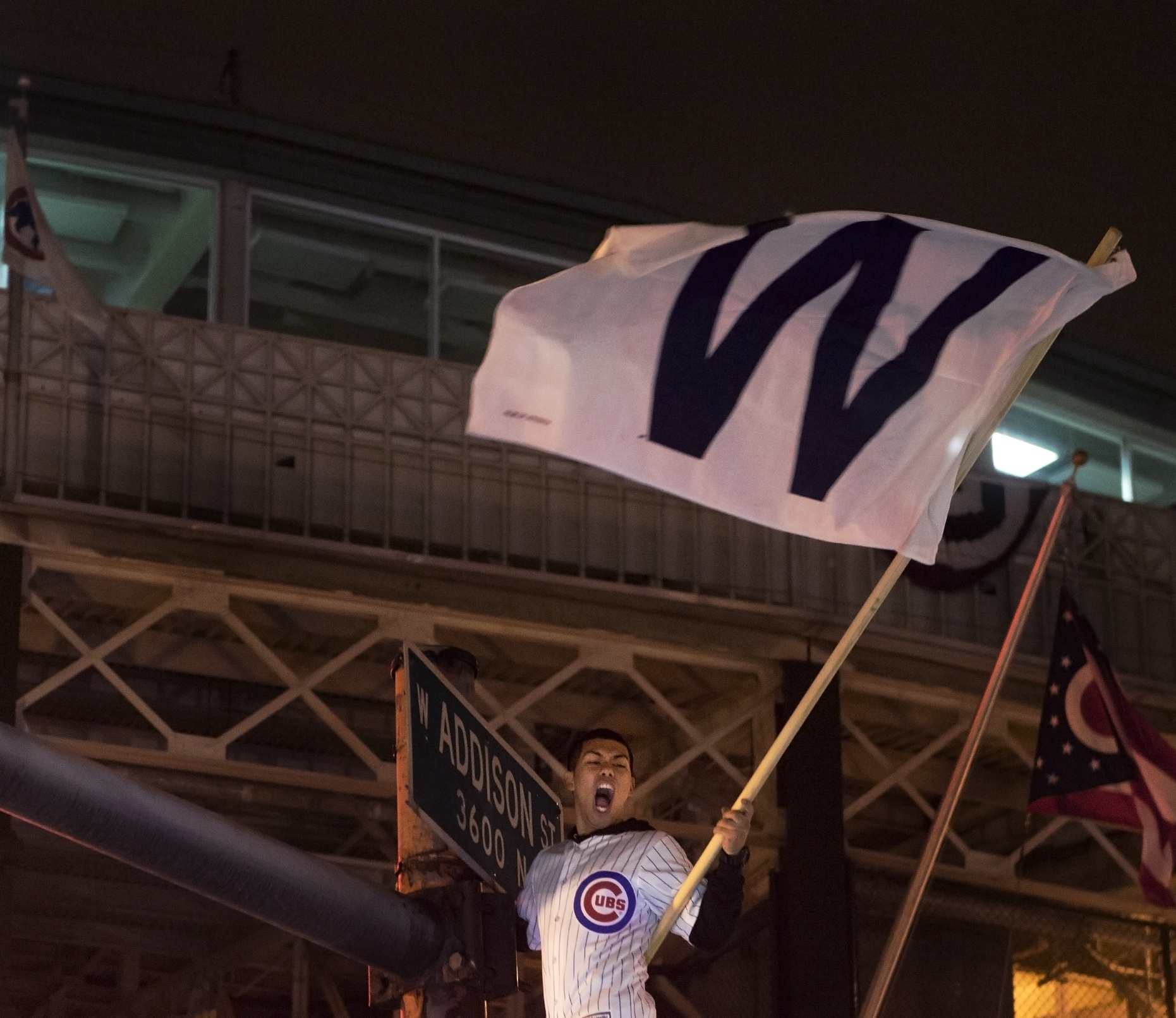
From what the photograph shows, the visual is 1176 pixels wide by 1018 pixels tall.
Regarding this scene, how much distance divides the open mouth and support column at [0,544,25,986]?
7644 millimetres

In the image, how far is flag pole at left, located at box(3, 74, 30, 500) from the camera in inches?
535

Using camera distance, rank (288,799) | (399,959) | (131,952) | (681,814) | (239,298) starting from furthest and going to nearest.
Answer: (131,952) < (681,814) < (239,298) < (288,799) < (399,959)

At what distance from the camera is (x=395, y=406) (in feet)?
49.5

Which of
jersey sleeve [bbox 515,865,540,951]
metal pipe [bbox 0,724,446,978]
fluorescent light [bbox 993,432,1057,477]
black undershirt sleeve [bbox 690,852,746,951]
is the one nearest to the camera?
metal pipe [bbox 0,724,446,978]

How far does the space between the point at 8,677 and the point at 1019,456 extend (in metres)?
10.8

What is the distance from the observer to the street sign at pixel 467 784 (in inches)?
212

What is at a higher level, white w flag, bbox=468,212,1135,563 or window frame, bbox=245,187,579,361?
window frame, bbox=245,187,579,361

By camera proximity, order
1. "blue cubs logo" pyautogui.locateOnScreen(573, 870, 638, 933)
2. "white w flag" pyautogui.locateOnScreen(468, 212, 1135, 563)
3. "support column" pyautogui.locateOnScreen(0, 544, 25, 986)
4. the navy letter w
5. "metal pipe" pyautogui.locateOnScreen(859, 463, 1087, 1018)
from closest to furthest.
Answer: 1. "blue cubs logo" pyautogui.locateOnScreen(573, 870, 638, 933)
2. "white w flag" pyautogui.locateOnScreen(468, 212, 1135, 563)
3. the navy letter w
4. "metal pipe" pyautogui.locateOnScreen(859, 463, 1087, 1018)
5. "support column" pyautogui.locateOnScreen(0, 544, 25, 986)

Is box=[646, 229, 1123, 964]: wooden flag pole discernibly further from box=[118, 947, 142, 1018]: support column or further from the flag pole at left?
box=[118, 947, 142, 1018]: support column

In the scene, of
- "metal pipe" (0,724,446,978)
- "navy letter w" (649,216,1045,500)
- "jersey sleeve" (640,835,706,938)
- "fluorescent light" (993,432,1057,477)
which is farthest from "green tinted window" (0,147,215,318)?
"metal pipe" (0,724,446,978)

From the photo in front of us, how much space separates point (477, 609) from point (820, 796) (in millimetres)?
2991

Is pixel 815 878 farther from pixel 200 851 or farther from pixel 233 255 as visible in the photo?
pixel 200 851

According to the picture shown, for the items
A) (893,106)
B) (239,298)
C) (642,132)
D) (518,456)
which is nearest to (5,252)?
(239,298)

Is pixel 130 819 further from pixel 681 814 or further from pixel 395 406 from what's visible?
pixel 681 814
